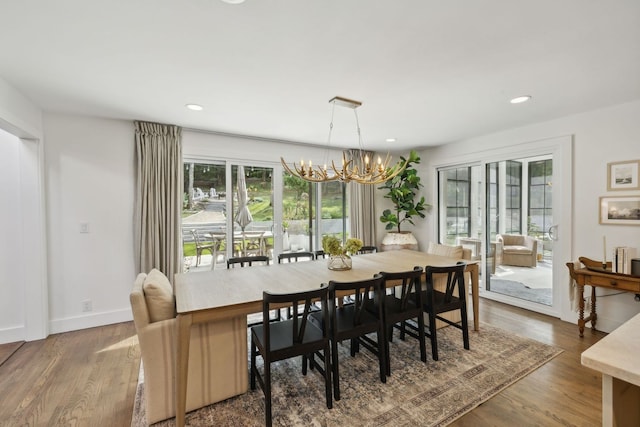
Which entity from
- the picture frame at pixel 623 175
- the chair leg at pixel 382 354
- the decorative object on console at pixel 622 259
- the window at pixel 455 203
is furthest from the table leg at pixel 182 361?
the window at pixel 455 203

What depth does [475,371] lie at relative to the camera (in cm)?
246

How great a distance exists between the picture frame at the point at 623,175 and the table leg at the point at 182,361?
4.38 meters

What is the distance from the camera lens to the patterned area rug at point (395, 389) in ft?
6.38

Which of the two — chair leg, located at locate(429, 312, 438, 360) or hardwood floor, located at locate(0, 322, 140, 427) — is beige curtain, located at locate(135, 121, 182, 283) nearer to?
hardwood floor, located at locate(0, 322, 140, 427)

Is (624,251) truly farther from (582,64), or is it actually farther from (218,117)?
(218,117)

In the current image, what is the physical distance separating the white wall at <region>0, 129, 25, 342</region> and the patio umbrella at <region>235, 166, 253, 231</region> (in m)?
2.44

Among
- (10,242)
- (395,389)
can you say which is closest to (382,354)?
(395,389)

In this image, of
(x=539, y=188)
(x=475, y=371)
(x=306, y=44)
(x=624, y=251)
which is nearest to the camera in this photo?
(x=306, y=44)

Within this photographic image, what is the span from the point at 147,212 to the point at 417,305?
3.37m

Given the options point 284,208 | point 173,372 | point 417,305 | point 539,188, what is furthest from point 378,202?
point 173,372

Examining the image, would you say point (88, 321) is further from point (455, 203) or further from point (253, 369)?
point (455, 203)

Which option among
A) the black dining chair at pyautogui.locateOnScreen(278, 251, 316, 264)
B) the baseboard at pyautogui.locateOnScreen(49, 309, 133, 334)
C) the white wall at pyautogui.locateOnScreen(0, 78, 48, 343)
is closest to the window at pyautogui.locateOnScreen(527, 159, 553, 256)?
the black dining chair at pyautogui.locateOnScreen(278, 251, 316, 264)

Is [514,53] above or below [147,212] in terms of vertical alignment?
above

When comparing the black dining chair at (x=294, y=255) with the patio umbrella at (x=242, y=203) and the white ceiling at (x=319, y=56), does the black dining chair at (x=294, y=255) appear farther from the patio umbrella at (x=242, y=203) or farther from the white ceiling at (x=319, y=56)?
the white ceiling at (x=319, y=56)
